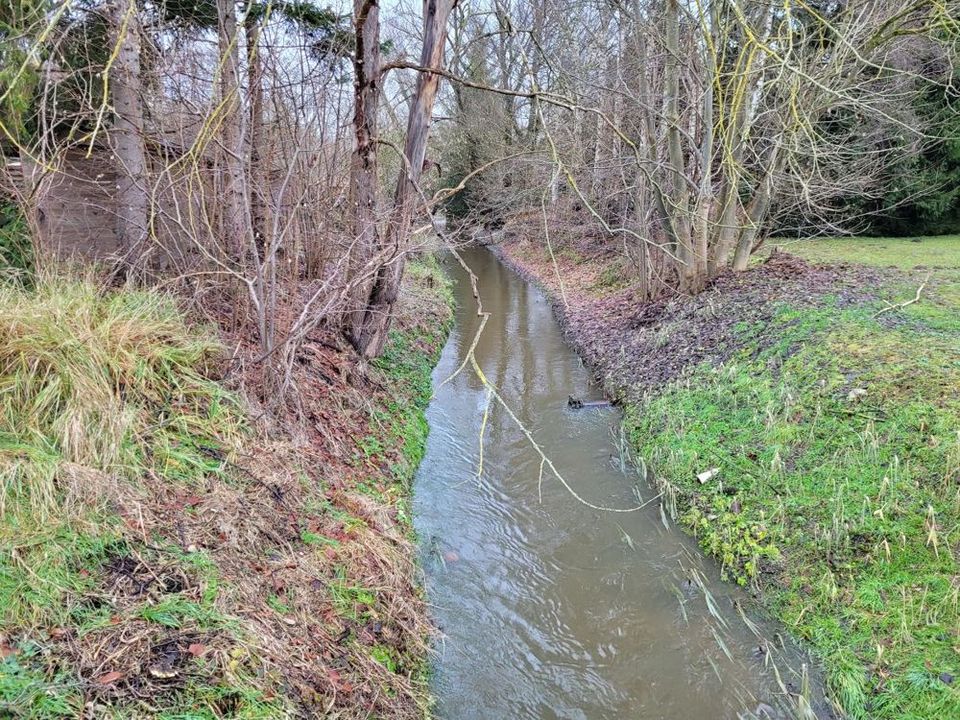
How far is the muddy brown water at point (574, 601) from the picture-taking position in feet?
12.5

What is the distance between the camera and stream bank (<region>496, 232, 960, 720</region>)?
12.4 ft

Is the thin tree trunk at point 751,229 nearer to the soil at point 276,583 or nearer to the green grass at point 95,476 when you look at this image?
the soil at point 276,583

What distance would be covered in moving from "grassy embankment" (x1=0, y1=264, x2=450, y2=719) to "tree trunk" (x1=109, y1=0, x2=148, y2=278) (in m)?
1.24

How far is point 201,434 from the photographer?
160 inches

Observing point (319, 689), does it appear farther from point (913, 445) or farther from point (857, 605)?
point (913, 445)

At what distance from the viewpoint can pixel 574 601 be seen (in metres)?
4.66

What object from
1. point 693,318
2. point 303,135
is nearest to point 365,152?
point 303,135

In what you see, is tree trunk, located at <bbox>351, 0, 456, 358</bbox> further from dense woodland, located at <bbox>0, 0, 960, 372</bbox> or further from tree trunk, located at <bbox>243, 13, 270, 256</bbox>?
tree trunk, located at <bbox>243, 13, 270, 256</bbox>

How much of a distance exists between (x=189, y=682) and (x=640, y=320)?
30.9ft

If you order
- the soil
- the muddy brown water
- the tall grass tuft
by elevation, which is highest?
the tall grass tuft

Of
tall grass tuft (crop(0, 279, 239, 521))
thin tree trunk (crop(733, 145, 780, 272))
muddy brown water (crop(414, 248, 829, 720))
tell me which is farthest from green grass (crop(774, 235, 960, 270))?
tall grass tuft (crop(0, 279, 239, 521))

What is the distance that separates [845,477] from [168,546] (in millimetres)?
5280

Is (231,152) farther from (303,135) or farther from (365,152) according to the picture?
(365,152)

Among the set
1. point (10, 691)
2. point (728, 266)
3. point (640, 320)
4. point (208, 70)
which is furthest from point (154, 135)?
point (728, 266)
